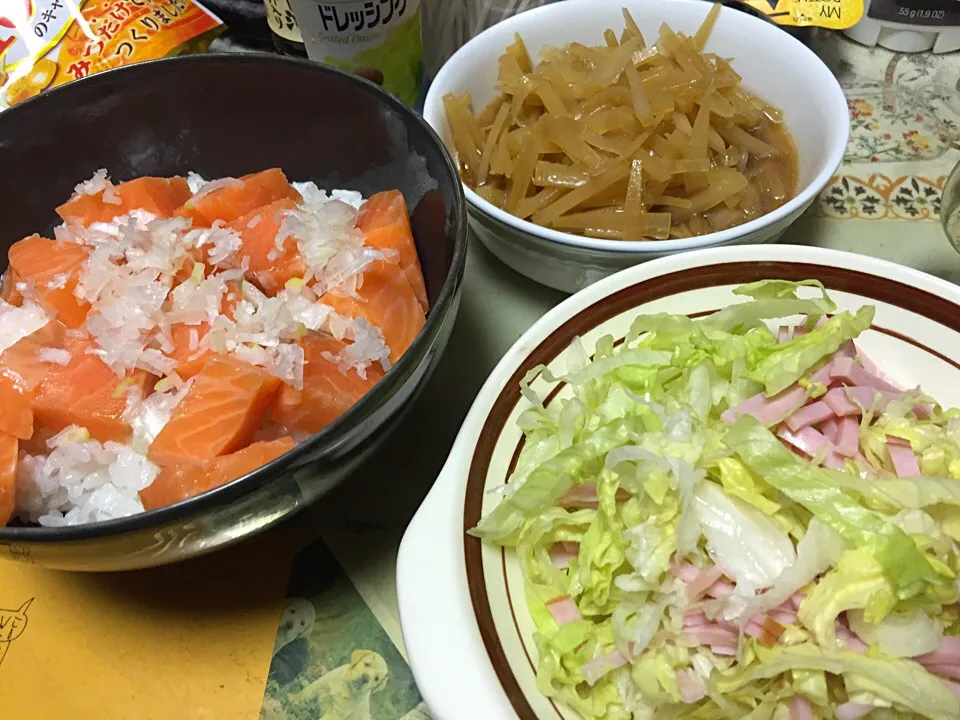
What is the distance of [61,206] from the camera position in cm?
103

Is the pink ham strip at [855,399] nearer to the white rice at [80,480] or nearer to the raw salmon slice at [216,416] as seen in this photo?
the raw salmon slice at [216,416]

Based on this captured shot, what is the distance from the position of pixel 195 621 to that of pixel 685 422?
1.91ft

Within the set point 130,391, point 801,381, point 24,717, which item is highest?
point 801,381

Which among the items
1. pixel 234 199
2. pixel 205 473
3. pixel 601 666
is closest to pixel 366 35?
pixel 234 199

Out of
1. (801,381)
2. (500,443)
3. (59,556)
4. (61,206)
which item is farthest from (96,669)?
(801,381)

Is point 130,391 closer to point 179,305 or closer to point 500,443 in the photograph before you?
point 179,305

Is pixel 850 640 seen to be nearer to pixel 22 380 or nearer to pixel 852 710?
pixel 852 710

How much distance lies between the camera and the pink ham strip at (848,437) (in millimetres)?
717

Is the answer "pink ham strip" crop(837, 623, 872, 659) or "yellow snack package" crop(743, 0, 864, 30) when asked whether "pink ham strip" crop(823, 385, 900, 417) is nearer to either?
"pink ham strip" crop(837, 623, 872, 659)

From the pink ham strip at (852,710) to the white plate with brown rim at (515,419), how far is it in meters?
0.22

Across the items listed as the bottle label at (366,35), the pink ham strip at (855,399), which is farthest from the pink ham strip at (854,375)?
the bottle label at (366,35)

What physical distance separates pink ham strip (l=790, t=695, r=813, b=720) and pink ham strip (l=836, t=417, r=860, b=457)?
0.74 ft

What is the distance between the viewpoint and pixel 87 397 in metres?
0.84

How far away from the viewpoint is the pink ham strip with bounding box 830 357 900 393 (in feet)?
2.47
